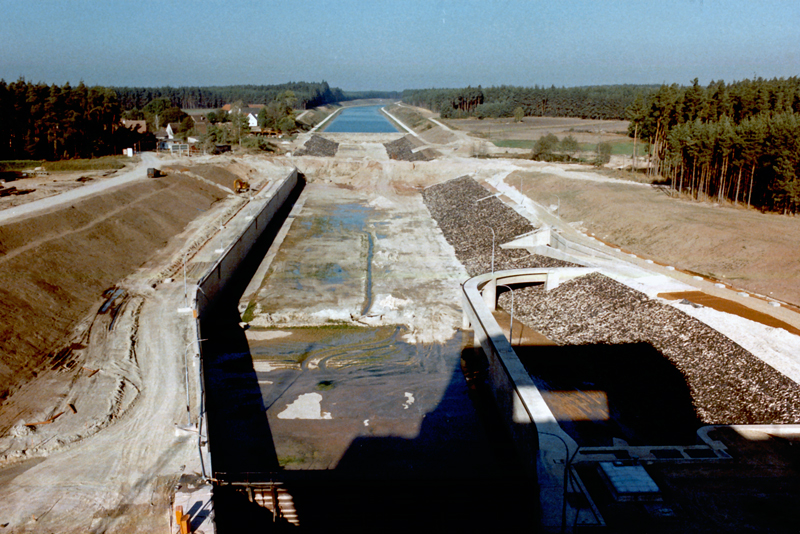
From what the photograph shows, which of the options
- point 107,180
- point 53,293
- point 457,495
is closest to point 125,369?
point 53,293

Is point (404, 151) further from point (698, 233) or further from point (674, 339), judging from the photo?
point (674, 339)

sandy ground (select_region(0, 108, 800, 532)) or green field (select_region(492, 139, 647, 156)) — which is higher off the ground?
green field (select_region(492, 139, 647, 156))

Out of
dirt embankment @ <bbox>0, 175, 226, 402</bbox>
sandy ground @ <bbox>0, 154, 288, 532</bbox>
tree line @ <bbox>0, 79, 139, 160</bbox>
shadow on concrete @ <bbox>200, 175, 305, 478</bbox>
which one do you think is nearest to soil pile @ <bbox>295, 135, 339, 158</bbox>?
tree line @ <bbox>0, 79, 139, 160</bbox>

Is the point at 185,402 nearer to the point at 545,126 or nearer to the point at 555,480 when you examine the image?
the point at 555,480

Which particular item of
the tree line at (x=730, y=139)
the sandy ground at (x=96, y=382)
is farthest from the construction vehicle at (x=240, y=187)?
the tree line at (x=730, y=139)

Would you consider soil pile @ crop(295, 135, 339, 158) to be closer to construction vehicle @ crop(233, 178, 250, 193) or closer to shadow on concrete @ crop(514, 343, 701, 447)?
construction vehicle @ crop(233, 178, 250, 193)
